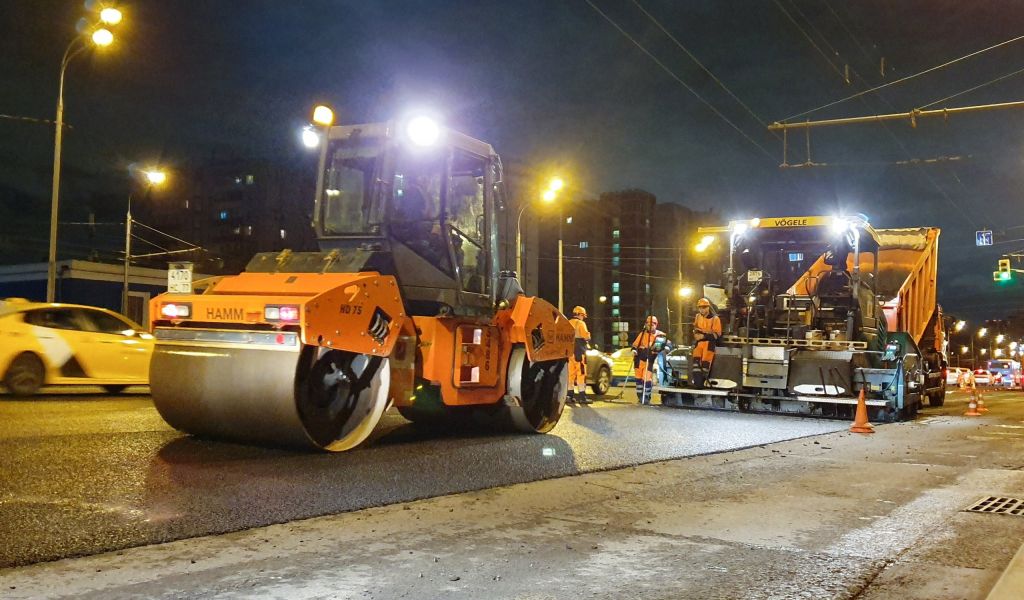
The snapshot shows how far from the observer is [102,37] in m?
15.6

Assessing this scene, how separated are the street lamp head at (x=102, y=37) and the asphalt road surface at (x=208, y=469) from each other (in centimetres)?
777

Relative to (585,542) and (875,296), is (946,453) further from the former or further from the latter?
(585,542)

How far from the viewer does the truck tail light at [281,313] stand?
21.1ft

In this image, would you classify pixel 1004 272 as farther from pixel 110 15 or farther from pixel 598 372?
pixel 110 15

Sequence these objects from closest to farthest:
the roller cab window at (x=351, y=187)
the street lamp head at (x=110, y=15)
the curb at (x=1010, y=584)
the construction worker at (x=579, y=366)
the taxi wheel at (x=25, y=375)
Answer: the curb at (x=1010, y=584)
the roller cab window at (x=351, y=187)
the taxi wheel at (x=25, y=375)
the construction worker at (x=579, y=366)
the street lamp head at (x=110, y=15)

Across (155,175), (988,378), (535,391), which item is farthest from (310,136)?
(988,378)

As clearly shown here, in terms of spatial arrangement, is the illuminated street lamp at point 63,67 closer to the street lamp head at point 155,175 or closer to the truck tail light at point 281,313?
the street lamp head at point 155,175

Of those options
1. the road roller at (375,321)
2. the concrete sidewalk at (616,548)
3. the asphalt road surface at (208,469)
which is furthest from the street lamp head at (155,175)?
the concrete sidewalk at (616,548)

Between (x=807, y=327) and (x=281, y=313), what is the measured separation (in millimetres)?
10232

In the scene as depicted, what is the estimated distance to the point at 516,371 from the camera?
29.7 feet

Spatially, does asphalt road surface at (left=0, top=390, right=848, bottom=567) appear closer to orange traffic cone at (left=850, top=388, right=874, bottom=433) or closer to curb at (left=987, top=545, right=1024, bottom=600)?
orange traffic cone at (left=850, top=388, right=874, bottom=433)

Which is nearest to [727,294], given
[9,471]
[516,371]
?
[516,371]

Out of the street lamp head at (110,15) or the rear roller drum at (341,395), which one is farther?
the street lamp head at (110,15)

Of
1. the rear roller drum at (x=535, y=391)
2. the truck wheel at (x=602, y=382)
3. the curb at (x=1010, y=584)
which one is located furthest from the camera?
the truck wheel at (x=602, y=382)
